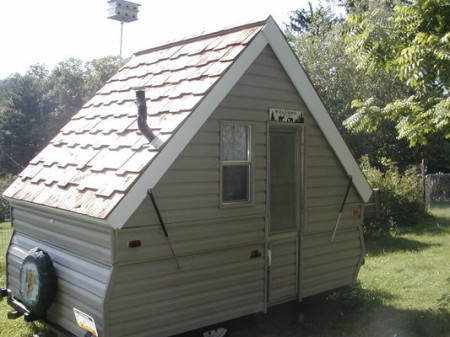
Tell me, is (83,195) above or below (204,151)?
below

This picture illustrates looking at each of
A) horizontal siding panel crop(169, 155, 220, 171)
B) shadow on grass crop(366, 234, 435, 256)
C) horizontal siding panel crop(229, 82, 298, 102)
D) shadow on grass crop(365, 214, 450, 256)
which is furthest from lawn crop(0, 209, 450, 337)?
horizontal siding panel crop(229, 82, 298, 102)

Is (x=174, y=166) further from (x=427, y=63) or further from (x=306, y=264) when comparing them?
(x=427, y=63)

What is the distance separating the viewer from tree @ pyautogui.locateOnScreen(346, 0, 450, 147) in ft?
20.3

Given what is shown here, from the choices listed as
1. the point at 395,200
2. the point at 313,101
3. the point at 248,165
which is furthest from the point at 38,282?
the point at 395,200

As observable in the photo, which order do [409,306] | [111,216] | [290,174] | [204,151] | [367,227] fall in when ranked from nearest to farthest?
[111,216] < [204,151] < [290,174] < [409,306] < [367,227]

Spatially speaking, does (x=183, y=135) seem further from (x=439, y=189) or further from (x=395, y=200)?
(x=439, y=189)

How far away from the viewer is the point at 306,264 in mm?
6734

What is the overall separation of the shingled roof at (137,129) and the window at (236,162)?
0.57 m

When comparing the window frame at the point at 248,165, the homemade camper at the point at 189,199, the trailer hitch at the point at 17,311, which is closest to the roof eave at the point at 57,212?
the homemade camper at the point at 189,199

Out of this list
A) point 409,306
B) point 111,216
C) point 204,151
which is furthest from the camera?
point 409,306

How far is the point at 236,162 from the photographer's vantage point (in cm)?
584

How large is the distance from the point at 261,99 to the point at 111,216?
2490 mm

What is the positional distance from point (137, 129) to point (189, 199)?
3.19 feet

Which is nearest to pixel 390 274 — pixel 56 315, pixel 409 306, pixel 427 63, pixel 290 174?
pixel 409 306
